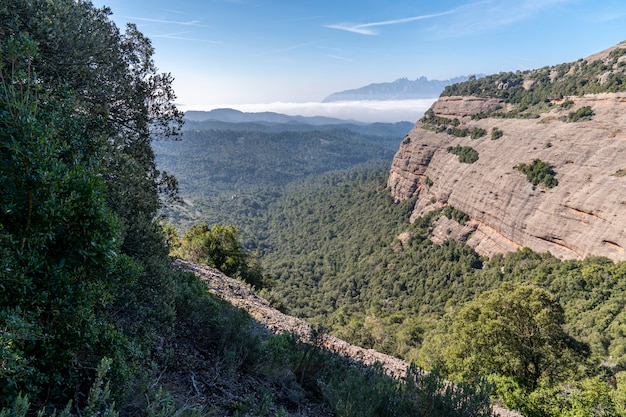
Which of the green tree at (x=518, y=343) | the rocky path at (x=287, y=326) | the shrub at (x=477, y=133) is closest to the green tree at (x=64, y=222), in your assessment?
the rocky path at (x=287, y=326)

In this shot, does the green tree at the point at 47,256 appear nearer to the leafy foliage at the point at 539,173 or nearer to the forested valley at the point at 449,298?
the forested valley at the point at 449,298

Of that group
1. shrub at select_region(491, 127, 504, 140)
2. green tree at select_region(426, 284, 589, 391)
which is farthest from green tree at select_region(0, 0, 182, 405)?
shrub at select_region(491, 127, 504, 140)

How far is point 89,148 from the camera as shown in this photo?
13.4 ft

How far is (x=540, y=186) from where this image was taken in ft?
130

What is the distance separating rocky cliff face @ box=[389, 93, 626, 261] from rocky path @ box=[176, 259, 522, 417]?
31756mm

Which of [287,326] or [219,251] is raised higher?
[287,326]

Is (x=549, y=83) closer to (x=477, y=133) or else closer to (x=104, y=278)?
(x=477, y=133)

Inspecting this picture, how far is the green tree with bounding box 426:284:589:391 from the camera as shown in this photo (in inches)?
528

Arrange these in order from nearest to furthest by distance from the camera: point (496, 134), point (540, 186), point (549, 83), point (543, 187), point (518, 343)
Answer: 1. point (518, 343)
2. point (543, 187)
3. point (540, 186)
4. point (496, 134)
5. point (549, 83)

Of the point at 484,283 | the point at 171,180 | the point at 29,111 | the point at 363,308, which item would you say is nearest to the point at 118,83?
the point at 171,180

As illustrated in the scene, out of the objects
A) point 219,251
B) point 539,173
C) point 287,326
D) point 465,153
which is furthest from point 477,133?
point 287,326

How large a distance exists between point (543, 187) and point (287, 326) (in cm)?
4213

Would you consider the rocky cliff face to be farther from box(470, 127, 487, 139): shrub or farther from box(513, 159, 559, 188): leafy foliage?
box(470, 127, 487, 139): shrub

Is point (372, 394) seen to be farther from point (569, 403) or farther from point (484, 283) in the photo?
point (484, 283)
